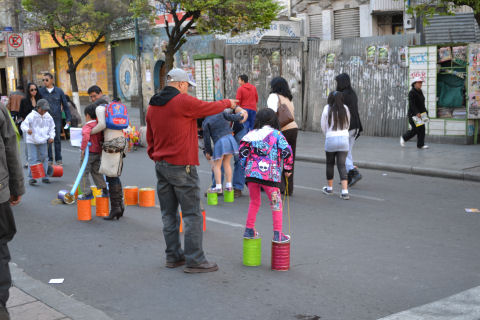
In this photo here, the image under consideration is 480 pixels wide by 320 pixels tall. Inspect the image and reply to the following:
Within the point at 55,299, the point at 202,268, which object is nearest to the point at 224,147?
the point at 202,268

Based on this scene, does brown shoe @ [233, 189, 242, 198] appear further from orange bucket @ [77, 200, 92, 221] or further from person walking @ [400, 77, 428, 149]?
person walking @ [400, 77, 428, 149]

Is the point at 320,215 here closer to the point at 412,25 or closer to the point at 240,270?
the point at 240,270

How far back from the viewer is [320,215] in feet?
26.9

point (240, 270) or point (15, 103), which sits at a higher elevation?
point (15, 103)

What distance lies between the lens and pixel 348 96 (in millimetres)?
9789

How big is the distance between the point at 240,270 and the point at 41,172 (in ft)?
20.2

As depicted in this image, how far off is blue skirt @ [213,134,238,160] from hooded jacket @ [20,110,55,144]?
12.3 ft

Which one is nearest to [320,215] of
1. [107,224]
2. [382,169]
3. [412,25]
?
[107,224]

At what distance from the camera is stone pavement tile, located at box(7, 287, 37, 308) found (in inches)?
192

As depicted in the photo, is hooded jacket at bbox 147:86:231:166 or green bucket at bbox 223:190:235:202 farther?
green bucket at bbox 223:190:235:202

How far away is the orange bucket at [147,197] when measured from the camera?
897cm

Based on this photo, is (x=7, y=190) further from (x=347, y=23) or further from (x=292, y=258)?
(x=347, y=23)

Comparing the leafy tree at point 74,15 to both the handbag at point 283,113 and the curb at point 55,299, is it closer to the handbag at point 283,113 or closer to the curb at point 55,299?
the handbag at point 283,113

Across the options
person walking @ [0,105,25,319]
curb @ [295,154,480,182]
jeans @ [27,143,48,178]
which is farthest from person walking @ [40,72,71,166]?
person walking @ [0,105,25,319]
